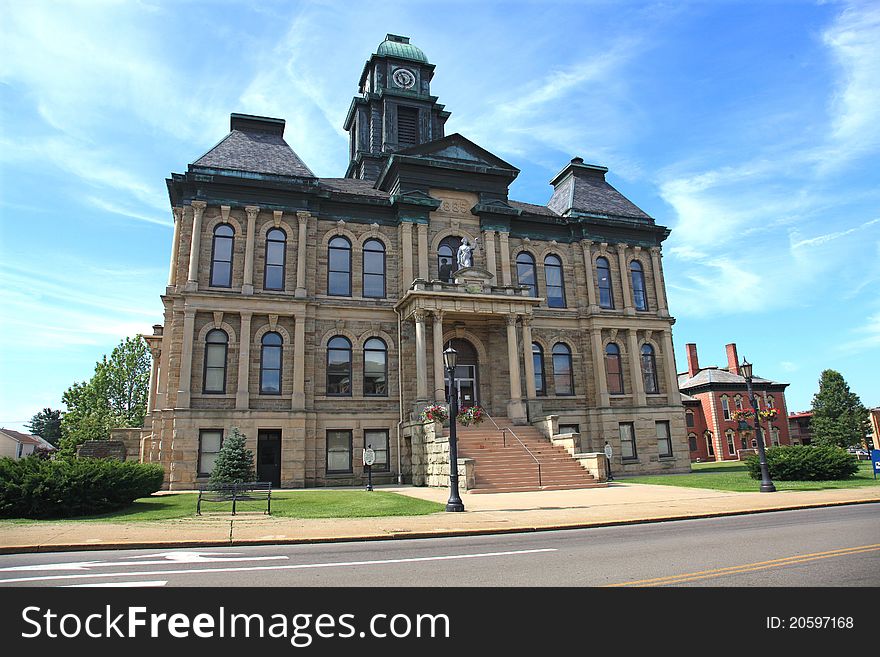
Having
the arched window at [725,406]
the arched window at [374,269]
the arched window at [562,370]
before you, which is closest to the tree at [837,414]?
the arched window at [725,406]

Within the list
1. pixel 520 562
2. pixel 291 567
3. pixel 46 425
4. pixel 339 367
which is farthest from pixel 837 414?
pixel 46 425

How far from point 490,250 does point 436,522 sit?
20.5 meters

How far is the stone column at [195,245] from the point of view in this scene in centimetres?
2645

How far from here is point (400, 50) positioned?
40250 millimetres

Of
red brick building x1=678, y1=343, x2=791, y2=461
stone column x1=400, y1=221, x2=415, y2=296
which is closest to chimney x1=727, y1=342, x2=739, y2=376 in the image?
red brick building x1=678, y1=343, x2=791, y2=461

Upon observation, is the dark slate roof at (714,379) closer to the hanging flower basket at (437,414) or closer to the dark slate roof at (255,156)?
the hanging flower basket at (437,414)

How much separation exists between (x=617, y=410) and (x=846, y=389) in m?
52.8

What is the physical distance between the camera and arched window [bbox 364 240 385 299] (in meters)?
29.7

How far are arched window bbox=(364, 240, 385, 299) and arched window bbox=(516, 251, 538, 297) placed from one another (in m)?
8.03

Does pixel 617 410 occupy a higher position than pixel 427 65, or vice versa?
pixel 427 65

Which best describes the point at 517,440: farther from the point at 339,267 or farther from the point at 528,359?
the point at 339,267
